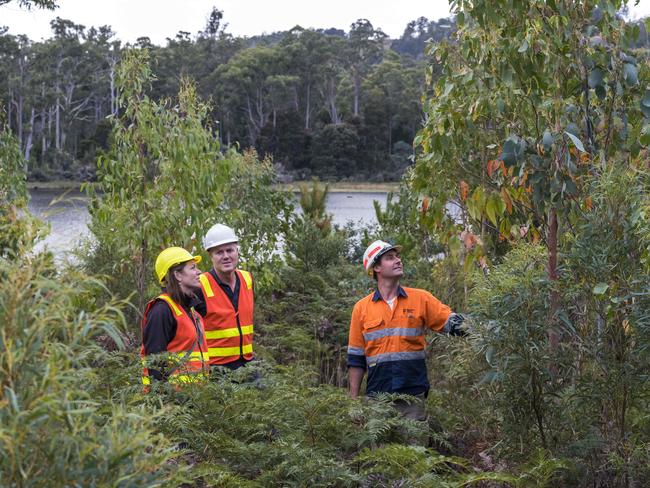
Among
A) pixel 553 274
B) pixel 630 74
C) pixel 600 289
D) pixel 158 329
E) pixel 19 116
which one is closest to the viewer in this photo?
pixel 600 289

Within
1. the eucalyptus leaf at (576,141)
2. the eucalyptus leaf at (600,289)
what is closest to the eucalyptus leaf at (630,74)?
the eucalyptus leaf at (576,141)

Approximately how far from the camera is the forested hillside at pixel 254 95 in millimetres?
63844

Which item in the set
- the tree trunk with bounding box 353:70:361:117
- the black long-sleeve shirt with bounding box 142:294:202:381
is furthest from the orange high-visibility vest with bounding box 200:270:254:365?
the tree trunk with bounding box 353:70:361:117

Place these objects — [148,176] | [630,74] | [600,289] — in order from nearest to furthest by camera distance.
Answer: [600,289], [630,74], [148,176]

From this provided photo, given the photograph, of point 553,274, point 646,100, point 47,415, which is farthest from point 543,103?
point 47,415

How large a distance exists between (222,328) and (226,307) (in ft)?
0.45

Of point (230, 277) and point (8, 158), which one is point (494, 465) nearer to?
point (230, 277)

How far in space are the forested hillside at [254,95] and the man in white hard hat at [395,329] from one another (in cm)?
5460

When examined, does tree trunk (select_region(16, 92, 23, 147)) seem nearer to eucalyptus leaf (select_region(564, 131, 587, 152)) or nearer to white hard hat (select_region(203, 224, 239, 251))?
white hard hat (select_region(203, 224, 239, 251))

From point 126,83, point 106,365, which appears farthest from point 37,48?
point 106,365

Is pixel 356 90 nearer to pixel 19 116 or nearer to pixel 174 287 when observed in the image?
pixel 19 116

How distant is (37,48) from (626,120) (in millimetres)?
63766

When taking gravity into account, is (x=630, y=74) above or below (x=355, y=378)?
above

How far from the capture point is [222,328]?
569 cm
